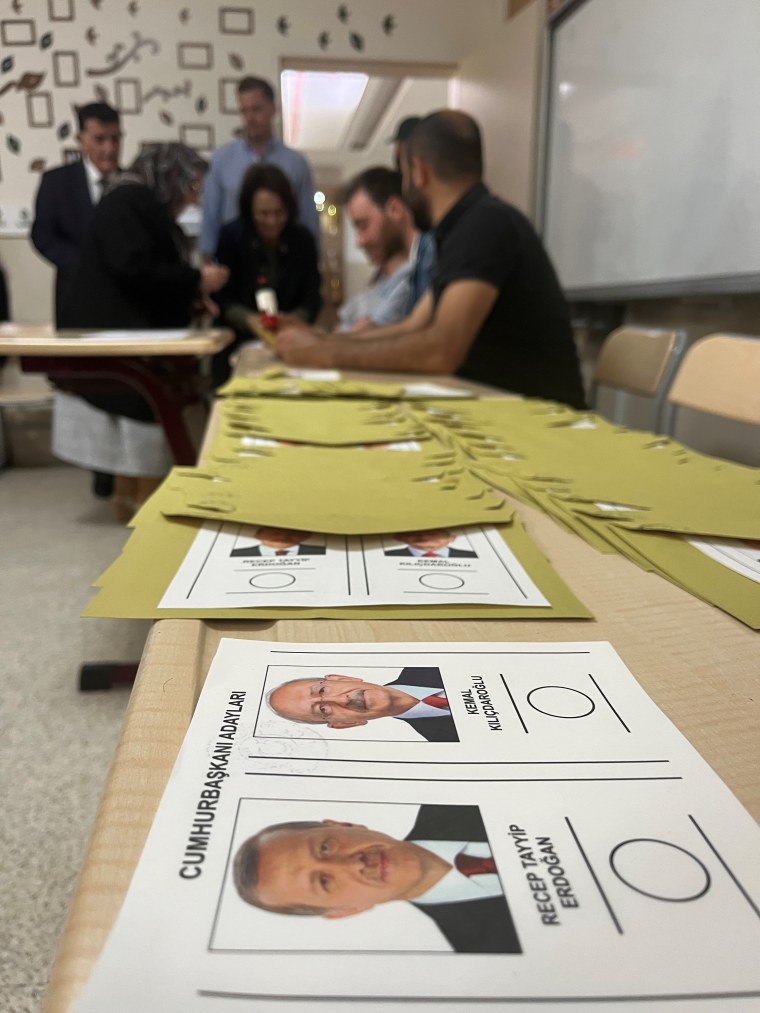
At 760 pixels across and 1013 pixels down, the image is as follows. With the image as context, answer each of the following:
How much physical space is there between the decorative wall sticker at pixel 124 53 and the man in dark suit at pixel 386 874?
4077 mm

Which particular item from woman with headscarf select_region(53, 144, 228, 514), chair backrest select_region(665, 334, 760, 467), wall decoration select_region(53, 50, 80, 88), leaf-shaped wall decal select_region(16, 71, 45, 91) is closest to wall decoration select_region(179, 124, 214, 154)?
wall decoration select_region(53, 50, 80, 88)

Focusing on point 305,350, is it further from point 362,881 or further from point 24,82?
point 24,82

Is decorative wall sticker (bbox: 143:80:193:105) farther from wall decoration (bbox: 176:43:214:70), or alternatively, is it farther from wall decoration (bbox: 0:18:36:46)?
wall decoration (bbox: 0:18:36:46)

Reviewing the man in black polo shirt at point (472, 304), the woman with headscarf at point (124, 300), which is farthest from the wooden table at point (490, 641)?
the woman with headscarf at point (124, 300)

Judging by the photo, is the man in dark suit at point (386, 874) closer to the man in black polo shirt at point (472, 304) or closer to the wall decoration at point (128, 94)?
the man in black polo shirt at point (472, 304)

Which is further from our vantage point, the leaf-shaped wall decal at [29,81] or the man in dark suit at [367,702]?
the leaf-shaped wall decal at [29,81]

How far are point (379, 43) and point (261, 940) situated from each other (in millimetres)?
4173

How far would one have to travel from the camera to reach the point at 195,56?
138 inches

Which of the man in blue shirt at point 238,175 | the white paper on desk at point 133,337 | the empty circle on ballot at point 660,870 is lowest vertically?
the empty circle on ballot at point 660,870

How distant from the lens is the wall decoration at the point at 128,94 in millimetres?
3486

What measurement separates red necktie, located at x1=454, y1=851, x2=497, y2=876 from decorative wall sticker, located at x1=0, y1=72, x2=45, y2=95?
422cm

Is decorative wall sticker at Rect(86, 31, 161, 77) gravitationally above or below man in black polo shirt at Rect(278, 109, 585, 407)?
above

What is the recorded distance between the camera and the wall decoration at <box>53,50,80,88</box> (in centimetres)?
347

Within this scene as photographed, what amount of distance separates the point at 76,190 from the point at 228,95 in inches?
45.5
